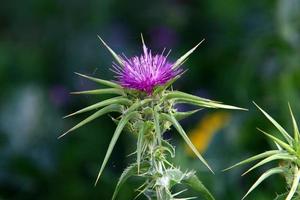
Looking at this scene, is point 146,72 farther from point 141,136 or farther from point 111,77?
point 111,77

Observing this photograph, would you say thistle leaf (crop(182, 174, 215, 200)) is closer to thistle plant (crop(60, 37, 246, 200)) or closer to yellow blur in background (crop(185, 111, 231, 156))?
thistle plant (crop(60, 37, 246, 200))

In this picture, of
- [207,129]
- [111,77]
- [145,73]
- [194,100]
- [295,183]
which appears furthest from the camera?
[111,77]

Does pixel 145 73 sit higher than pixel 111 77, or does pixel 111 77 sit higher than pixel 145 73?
pixel 111 77

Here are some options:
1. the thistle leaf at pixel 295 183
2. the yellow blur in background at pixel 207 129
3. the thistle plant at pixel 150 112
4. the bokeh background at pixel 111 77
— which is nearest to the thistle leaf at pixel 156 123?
the thistle plant at pixel 150 112

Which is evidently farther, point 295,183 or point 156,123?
point 156,123

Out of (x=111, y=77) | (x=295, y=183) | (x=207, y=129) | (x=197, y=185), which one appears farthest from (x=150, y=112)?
(x=111, y=77)

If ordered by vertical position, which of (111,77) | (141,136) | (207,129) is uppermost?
(111,77)
